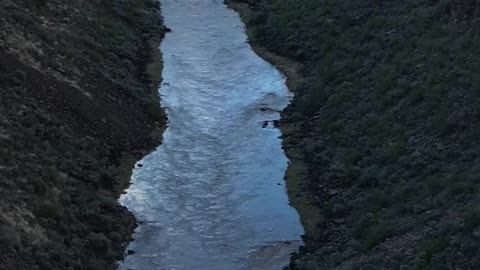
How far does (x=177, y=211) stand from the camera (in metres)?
27.9

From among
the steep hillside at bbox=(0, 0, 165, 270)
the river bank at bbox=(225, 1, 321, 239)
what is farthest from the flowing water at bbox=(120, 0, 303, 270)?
the steep hillside at bbox=(0, 0, 165, 270)

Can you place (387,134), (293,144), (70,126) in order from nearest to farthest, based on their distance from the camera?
(387,134) < (70,126) < (293,144)

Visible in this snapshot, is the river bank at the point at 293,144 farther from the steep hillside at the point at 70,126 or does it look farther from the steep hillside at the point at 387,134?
the steep hillside at the point at 70,126

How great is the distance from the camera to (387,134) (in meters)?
29.5

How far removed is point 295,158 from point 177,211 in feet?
18.2

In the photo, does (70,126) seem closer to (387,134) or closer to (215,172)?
(215,172)

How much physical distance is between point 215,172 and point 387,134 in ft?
19.3

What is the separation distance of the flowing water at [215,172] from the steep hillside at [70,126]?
0.81m

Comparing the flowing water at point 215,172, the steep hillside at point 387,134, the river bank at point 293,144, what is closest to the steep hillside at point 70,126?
the flowing water at point 215,172

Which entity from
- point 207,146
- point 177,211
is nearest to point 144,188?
point 177,211

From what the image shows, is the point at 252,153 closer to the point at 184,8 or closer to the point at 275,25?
the point at 275,25

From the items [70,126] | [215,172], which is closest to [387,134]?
[215,172]

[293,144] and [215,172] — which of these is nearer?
[215,172]

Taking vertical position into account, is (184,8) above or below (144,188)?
above
